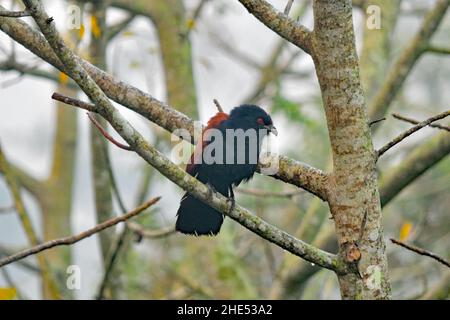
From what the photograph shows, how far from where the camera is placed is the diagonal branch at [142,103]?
294 cm

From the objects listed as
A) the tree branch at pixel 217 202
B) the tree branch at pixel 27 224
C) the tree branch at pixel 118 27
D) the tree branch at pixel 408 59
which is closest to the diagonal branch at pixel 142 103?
the tree branch at pixel 217 202

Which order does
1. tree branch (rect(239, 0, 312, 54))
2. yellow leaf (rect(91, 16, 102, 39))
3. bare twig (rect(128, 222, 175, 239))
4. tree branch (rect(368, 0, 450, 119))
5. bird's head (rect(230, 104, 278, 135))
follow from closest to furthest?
Answer: 1. tree branch (rect(239, 0, 312, 54))
2. bird's head (rect(230, 104, 278, 135))
3. bare twig (rect(128, 222, 175, 239))
4. yellow leaf (rect(91, 16, 102, 39))
5. tree branch (rect(368, 0, 450, 119))

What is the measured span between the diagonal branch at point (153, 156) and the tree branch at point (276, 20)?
68 cm

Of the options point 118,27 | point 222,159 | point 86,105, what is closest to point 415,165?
point 222,159

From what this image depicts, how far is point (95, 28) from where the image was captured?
4.73 metres

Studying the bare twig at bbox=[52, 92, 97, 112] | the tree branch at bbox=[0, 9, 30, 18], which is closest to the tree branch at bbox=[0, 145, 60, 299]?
the bare twig at bbox=[52, 92, 97, 112]

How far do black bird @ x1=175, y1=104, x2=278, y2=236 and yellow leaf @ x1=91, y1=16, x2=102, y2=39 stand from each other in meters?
1.26

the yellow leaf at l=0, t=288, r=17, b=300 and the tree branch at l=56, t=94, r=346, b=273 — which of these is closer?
the tree branch at l=56, t=94, r=346, b=273

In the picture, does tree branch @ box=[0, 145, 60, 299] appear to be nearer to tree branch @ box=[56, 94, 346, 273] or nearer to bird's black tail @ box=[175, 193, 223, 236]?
bird's black tail @ box=[175, 193, 223, 236]

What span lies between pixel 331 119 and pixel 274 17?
473 millimetres

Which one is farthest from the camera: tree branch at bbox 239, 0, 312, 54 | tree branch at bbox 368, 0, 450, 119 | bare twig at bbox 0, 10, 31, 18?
tree branch at bbox 368, 0, 450, 119

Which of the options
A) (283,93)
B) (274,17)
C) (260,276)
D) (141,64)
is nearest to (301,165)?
(274,17)

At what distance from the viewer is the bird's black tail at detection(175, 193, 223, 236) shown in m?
3.55

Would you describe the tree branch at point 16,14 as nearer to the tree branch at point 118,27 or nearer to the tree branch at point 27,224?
the tree branch at point 27,224
